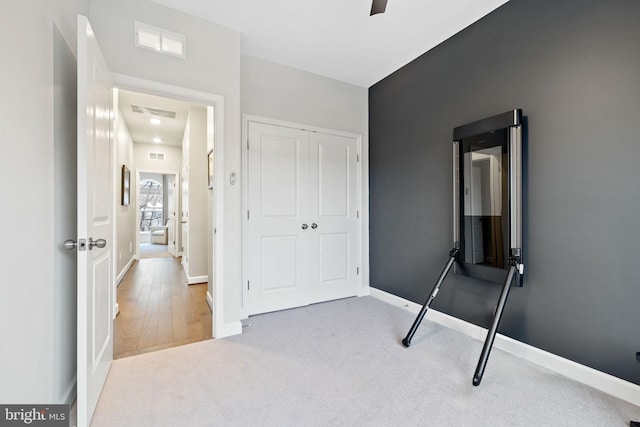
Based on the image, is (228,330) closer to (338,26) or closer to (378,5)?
(378,5)

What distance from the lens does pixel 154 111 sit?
458 cm

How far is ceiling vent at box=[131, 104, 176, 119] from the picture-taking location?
4422mm

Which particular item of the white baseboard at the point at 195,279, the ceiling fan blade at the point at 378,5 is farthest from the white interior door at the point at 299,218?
the white baseboard at the point at 195,279

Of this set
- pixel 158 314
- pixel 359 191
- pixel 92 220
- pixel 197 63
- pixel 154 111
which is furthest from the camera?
pixel 154 111

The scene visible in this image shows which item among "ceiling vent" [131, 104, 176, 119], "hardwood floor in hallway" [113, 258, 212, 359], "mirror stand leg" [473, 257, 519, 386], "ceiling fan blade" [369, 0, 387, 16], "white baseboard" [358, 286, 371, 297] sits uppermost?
"ceiling vent" [131, 104, 176, 119]

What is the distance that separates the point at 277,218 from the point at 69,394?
80.8 inches

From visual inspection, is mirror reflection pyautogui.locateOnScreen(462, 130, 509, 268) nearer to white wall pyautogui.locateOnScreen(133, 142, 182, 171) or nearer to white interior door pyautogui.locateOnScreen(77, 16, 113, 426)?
white interior door pyautogui.locateOnScreen(77, 16, 113, 426)

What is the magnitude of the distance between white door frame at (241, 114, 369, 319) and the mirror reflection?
1.41 m

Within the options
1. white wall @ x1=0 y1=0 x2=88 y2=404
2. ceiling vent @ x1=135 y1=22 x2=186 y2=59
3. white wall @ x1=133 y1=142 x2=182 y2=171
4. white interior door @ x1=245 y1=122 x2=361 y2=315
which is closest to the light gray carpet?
white wall @ x1=0 y1=0 x2=88 y2=404

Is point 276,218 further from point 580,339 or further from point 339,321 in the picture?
point 580,339

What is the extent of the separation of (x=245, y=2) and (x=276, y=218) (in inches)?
77.1

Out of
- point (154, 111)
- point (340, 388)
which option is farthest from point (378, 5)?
point (154, 111)

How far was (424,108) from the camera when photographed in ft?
9.79

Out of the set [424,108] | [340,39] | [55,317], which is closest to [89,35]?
[55,317]
